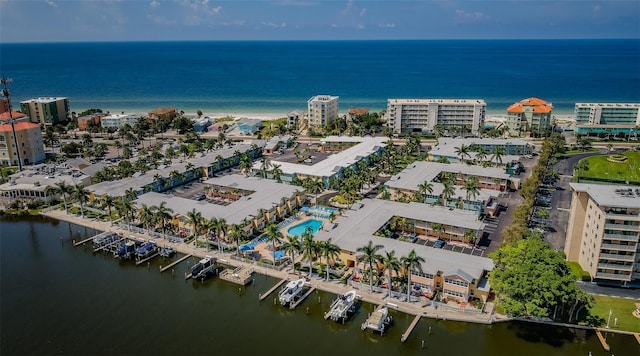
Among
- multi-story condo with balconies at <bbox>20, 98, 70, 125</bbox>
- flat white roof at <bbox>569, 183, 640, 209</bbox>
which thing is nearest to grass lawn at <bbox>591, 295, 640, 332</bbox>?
flat white roof at <bbox>569, 183, 640, 209</bbox>

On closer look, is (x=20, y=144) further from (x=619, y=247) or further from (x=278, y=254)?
(x=619, y=247)

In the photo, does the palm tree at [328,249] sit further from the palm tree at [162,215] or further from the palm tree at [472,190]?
the palm tree at [472,190]

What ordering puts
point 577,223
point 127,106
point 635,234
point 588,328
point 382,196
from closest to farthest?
point 588,328 → point 635,234 → point 577,223 → point 382,196 → point 127,106

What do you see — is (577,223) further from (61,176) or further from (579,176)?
(61,176)

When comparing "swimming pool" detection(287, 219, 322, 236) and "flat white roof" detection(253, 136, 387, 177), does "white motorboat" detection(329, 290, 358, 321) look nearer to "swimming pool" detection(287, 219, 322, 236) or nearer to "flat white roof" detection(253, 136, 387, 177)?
"swimming pool" detection(287, 219, 322, 236)

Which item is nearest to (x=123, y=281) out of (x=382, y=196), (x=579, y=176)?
(x=382, y=196)

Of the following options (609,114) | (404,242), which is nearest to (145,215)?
(404,242)
